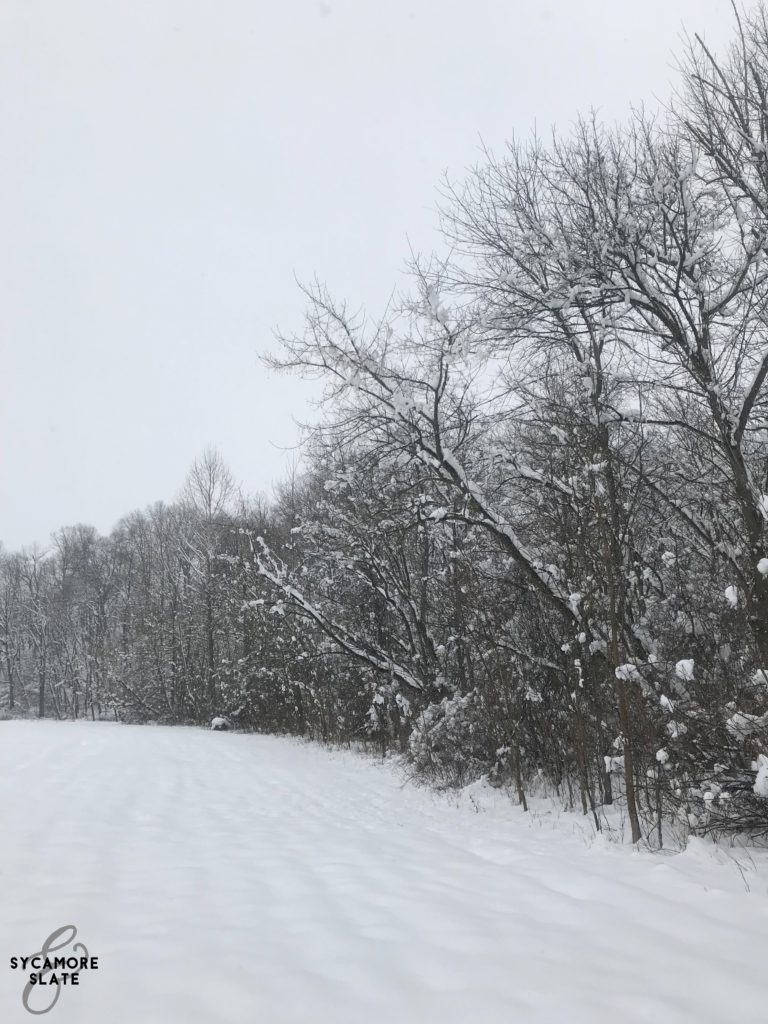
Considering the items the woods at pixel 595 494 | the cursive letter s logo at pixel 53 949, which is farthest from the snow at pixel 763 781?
the cursive letter s logo at pixel 53 949

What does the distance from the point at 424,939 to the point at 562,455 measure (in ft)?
16.3

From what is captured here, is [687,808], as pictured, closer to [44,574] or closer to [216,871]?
[216,871]

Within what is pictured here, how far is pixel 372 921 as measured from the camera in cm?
325

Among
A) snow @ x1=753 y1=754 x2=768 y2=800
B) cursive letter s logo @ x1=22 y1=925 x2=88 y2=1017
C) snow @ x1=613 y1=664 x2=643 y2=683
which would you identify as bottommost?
cursive letter s logo @ x1=22 y1=925 x2=88 y2=1017

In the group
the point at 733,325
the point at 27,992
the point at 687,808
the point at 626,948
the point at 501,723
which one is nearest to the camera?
the point at 27,992

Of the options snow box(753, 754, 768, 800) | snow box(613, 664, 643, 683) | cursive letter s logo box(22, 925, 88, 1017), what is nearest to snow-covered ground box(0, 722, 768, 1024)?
cursive letter s logo box(22, 925, 88, 1017)

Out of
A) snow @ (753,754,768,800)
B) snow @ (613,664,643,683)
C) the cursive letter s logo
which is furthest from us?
snow @ (613,664,643,683)

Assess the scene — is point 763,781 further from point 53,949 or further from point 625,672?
point 53,949

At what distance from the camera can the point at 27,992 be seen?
2504mm

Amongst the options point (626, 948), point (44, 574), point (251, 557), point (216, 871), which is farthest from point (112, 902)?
point (44, 574)

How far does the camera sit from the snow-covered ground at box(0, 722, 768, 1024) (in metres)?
2.42

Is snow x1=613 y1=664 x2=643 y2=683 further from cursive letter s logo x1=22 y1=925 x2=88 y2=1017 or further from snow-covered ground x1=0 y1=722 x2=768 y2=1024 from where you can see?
cursive letter s logo x1=22 y1=925 x2=88 y2=1017

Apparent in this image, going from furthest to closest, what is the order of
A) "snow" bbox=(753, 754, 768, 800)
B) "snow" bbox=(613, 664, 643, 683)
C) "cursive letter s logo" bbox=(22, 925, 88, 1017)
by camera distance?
"snow" bbox=(613, 664, 643, 683) → "snow" bbox=(753, 754, 768, 800) → "cursive letter s logo" bbox=(22, 925, 88, 1017)

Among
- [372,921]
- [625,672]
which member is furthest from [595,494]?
[372,921]
